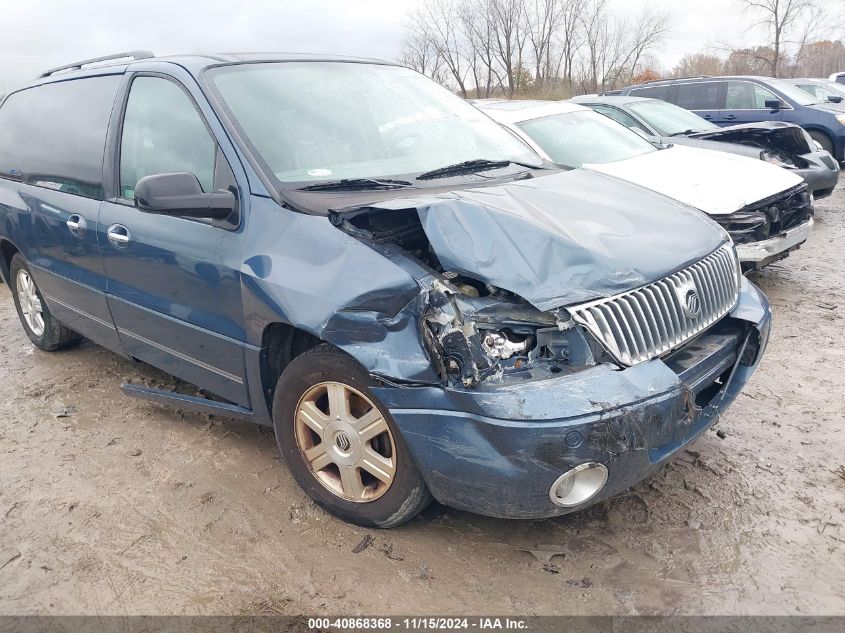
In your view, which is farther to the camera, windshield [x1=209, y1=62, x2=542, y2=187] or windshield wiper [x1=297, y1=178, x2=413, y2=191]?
windshield [x1=209, y1=62, x2=542, y2=187]

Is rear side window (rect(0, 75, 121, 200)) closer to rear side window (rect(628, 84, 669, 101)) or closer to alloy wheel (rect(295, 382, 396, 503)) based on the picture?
alloy wheel (rect(295, 382, 396, 503))

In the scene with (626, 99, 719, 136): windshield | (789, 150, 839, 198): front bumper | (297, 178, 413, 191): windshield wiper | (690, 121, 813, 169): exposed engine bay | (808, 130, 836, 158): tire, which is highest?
(297, 178, 413, 191): windshield wiper

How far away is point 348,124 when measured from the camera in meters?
3.25

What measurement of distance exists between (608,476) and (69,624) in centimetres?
191

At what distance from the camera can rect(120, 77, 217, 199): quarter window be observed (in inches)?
120

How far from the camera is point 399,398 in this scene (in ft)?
7.59

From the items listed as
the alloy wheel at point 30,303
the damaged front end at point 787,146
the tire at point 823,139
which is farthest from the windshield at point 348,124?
the tire at point 823,139

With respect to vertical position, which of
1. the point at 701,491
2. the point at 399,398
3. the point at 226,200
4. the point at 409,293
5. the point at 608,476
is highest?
the point at 226,200

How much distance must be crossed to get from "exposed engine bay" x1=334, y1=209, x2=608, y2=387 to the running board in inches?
47.1

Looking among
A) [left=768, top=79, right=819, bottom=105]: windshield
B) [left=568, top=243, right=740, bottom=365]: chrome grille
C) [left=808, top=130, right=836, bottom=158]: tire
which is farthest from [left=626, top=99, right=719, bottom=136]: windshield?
[left=568, top=243, right=740, bottom=365]: chrome grille

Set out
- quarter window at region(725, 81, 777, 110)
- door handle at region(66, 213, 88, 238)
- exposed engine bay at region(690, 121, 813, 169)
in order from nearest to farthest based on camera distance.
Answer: door handle at region(66, 213, 88, 238)
exposed engine bay at region(690, 121, 813, 169)
quarter window at region(725, 81, 777, 110)

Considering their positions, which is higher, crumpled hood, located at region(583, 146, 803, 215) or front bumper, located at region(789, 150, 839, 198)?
crumpled hood, located at region(583, 146, 803, 215)

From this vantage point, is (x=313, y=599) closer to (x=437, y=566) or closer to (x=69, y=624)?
(x=437, y=566)

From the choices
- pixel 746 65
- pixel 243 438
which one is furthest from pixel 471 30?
pixel 243 438
